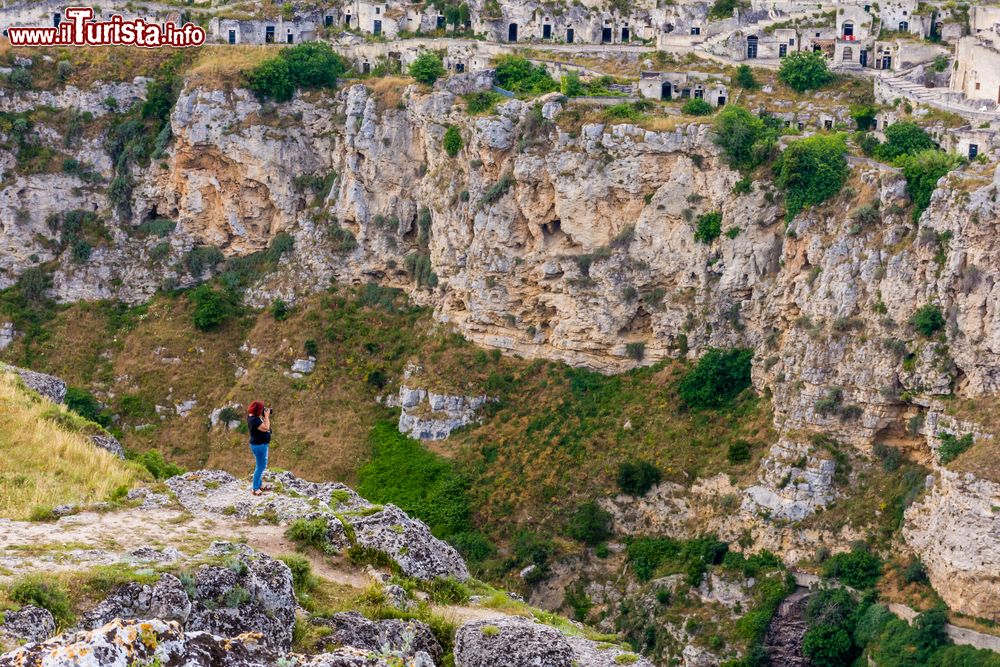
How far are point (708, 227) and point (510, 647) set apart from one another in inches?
1334

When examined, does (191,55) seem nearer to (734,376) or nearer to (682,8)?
(682,8)

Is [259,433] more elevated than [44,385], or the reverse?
[259,433]

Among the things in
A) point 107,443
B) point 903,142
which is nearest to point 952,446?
point 903,142

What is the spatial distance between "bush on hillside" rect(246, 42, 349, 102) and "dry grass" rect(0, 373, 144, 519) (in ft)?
112

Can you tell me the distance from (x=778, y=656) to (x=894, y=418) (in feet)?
25.1

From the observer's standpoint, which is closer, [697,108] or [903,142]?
[903,142]

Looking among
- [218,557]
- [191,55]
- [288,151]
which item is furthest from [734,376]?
[218,557]

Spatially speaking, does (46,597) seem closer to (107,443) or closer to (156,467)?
(107,443)

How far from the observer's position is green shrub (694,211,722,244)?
1901 inches

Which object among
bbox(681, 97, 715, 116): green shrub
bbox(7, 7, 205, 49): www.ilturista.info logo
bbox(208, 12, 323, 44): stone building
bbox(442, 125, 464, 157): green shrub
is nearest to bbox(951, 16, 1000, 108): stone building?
bbox(681, 97, 715, 116): green shrub

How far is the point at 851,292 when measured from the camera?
4434 centimetres

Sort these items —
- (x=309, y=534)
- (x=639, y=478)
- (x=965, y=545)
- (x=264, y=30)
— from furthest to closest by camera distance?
(x=264, y=30)
(x=639, y=478)
(x=965, y=545)
(x=309, y=534)

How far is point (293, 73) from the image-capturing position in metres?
57.2

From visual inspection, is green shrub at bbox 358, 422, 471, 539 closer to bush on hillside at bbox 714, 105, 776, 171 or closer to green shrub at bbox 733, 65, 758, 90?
bush on hillside at bbox 714, 105, 776, 171
